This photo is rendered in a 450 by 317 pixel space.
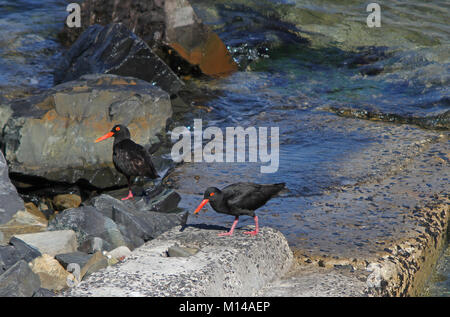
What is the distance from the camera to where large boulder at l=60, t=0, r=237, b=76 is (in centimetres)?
1026

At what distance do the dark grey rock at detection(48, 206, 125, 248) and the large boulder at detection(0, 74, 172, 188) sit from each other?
6.23 feet

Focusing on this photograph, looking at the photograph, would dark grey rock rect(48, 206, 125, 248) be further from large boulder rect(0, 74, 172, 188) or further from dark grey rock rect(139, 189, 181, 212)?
large boulder rect(0, 74, 172, 188)

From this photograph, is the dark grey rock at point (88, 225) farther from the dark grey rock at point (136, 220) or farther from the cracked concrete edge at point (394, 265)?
the cracked concrete edge at point (394, 265)

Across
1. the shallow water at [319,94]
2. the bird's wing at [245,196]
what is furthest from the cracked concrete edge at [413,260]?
the bird's wing at [245,196]

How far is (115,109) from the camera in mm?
6797

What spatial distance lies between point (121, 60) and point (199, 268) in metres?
6.07

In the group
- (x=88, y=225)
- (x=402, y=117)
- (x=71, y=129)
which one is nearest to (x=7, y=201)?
(x=88, y=225)

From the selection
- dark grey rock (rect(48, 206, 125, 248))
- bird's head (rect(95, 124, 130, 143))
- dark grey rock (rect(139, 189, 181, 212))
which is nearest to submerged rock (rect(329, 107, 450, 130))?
bird's head (rect(95, 124, 130, 143))

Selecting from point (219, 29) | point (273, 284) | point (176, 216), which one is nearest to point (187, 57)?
point (219, 29)

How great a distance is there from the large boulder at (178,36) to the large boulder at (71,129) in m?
3.32

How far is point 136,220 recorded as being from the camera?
4.50 m

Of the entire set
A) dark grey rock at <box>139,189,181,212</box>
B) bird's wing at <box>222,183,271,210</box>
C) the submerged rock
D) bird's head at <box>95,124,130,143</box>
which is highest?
bird's wing at <box>222,183,271,210</box>
